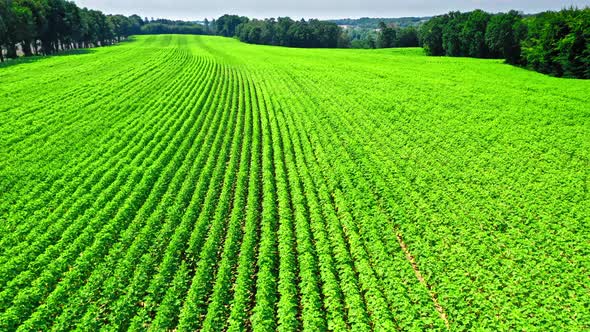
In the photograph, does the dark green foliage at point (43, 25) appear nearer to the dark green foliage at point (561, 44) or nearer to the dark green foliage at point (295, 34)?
the dark green foliage at point (295, 34)

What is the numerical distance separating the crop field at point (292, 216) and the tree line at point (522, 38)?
66.8 feet

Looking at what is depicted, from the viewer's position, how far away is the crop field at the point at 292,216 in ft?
35.6

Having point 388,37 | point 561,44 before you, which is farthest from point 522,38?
point 388,37

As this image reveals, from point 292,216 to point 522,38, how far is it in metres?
67.4

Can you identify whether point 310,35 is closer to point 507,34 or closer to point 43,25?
point 507,34

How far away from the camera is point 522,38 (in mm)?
64125

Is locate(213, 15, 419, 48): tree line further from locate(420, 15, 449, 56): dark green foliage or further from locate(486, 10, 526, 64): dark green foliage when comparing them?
locate(486, 10, 526, 64): dark green foliage

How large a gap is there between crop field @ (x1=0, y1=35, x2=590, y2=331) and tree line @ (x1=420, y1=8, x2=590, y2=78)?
20364 millimetres

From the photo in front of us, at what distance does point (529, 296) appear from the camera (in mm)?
11359

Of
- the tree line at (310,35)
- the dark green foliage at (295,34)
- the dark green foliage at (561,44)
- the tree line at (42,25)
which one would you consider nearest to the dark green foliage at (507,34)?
the dark green foliage at (561,44)

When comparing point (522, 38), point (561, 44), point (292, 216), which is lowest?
point (292, 216)

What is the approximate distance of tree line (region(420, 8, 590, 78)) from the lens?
48125 mm

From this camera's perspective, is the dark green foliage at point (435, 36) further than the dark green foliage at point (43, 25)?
Yes

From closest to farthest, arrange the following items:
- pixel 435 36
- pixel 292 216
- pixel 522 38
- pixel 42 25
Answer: pixel 292 216 → pixel 522 38 → pixel 42 25 → pixel 435 36
